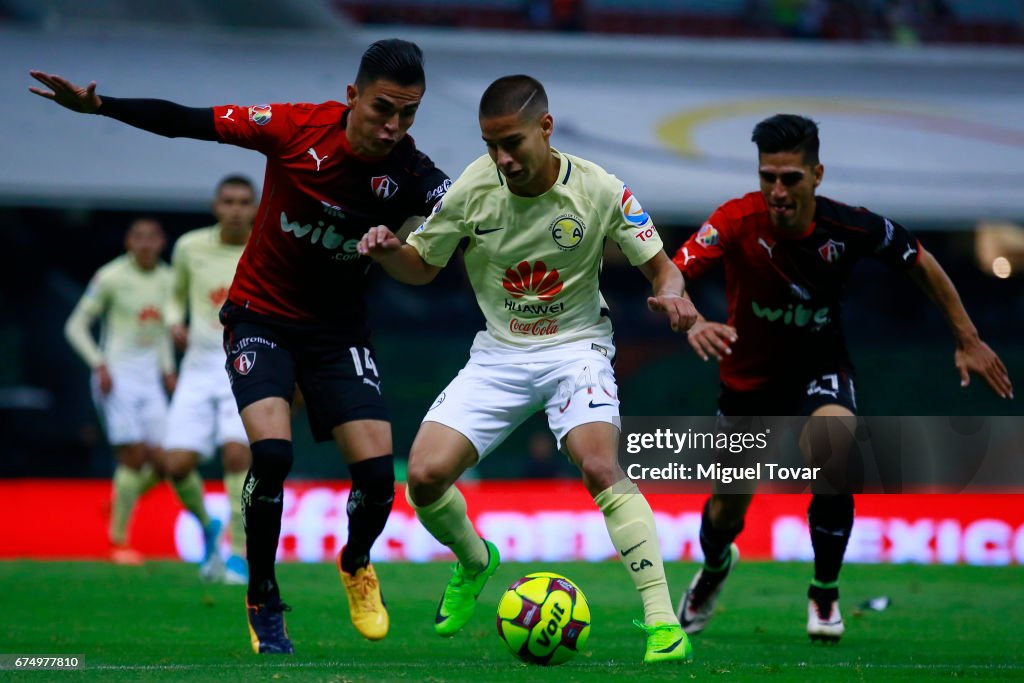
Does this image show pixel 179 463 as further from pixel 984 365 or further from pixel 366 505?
pixel 984 365

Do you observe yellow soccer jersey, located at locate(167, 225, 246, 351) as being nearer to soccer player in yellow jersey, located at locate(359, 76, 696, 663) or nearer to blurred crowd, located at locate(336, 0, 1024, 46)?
soccer player in yellow jersey, located at locate(359, 76, 696, 663)

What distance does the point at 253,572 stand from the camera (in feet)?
21.5

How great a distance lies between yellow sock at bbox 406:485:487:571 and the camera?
261 inches

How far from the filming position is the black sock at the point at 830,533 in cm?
723

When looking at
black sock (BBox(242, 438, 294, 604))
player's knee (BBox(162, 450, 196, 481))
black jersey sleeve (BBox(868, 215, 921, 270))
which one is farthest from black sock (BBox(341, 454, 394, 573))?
player's knee (BBox(162, 450, 196, 481))

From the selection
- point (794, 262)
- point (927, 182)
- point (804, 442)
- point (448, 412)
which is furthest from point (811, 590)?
point (927, 182)

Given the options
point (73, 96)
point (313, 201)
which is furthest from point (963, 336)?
point (73, 96)

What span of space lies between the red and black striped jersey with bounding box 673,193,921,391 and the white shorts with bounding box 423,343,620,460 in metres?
0.94

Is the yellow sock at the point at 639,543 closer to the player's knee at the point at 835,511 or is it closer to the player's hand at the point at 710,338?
the player's hand at the point at 710,338

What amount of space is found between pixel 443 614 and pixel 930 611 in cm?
379

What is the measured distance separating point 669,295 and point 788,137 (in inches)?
59.4

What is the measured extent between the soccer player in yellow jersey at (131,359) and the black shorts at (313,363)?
6.02 meters

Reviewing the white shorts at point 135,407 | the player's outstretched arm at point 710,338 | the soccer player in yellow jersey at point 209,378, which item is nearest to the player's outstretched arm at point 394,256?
the player's outstretched arm at point 710,338

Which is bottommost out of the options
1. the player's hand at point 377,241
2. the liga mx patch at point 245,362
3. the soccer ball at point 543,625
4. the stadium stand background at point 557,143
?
the soccer ball at point 543,625
